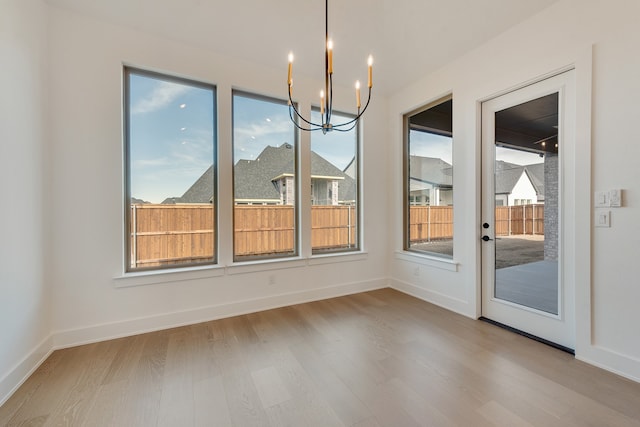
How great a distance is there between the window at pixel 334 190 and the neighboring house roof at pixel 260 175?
0.07ft

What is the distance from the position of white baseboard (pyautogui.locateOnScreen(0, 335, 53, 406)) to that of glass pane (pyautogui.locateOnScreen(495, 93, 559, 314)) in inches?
162

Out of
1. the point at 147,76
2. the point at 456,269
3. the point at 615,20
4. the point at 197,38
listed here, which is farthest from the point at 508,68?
the point at 147,76

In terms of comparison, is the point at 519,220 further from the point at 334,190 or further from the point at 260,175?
the point at 260,175

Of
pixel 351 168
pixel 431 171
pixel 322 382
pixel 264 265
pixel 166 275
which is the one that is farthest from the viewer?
pixel 351 168

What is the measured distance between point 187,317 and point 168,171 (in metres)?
1.60

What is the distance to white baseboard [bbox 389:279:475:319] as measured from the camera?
302 cm

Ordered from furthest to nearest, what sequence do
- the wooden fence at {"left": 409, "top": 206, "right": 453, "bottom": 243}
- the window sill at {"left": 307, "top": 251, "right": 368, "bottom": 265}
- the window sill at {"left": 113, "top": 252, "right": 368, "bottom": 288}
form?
the window sill at {"left": 307, "top": 251, "right": 368, "bottom": 265} → the wooden fence at {"left": 409, "top": 206, "right": 453, "bottom": 243} → the window sill at {"left": 113, "top": 252, "right": 368, "bottom": 288}

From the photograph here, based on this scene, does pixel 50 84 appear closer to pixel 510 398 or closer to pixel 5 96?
pixel 5 96

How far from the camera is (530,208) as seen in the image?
2.57 meters

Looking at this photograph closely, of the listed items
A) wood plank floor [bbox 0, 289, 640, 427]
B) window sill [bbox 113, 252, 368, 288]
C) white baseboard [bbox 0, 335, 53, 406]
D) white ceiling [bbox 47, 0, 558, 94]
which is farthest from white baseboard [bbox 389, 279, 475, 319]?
white baseboard [bbox 0, 335, 53, 406]

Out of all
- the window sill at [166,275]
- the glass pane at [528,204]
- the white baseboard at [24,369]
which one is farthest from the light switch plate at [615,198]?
the white baseboard at [24,369]

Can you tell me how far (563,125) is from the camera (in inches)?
89.2

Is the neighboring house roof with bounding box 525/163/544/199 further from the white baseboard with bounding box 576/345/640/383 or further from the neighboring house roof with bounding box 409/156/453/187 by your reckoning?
the white baseboard with bounding box 576/345/640/383

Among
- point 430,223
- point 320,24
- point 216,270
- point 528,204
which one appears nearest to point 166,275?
point 216,270
